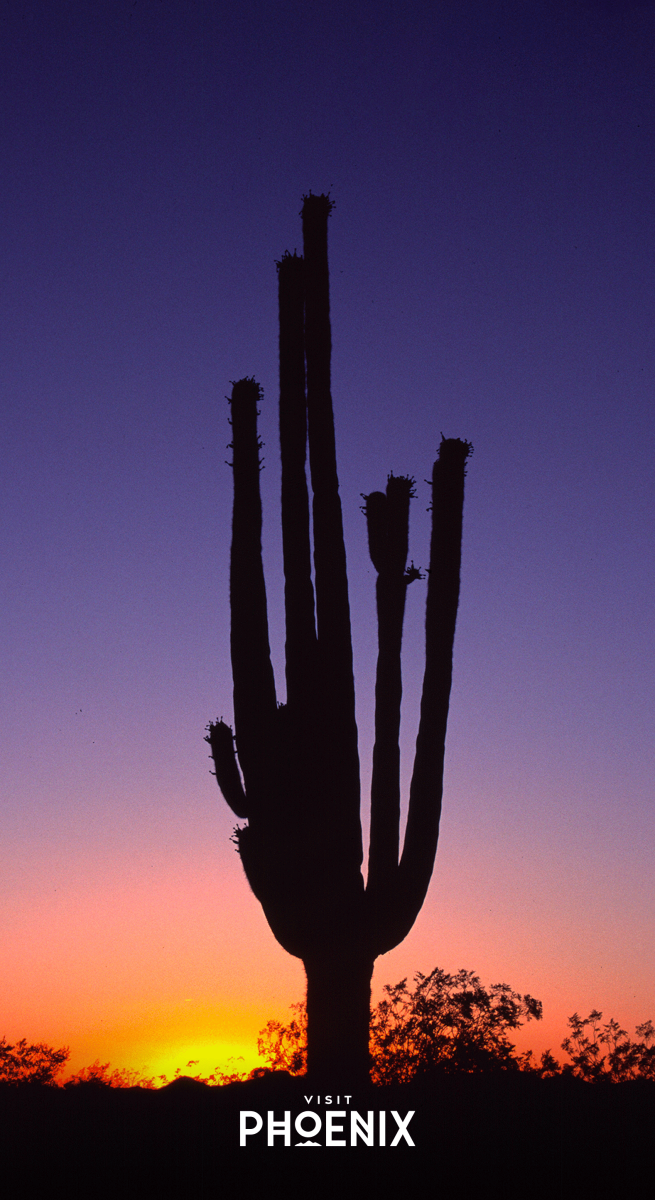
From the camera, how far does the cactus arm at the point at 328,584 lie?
1033cm

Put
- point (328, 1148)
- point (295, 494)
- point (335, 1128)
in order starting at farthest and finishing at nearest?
point (295, 494), point (335, 1128), point (328, 1148)

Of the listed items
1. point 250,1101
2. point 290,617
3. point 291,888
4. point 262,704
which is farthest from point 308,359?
point 250,1101

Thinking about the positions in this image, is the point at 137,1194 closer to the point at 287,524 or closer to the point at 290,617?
the point at 290,617

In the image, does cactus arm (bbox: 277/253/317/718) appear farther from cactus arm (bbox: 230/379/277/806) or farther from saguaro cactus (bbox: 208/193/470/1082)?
cactus arm (bbox: 230/379/277/806)

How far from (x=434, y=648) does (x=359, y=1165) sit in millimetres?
5155

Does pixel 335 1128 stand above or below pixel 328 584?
below

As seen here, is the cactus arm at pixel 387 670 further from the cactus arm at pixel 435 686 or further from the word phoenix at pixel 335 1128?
the word phoenix at pixel 335 1128

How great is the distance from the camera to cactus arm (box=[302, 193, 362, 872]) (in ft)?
33.9

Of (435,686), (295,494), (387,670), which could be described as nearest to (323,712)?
(387,670)

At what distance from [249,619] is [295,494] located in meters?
1.59

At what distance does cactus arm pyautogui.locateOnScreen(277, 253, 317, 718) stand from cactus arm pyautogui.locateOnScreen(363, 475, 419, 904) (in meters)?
0.80

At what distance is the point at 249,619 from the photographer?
1080cm

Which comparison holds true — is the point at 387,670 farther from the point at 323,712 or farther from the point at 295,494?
the point at 295,494

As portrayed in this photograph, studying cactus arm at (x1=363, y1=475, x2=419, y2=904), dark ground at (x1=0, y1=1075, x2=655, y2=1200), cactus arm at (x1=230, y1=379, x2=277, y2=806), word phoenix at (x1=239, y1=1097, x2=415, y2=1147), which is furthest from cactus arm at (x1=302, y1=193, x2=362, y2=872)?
dark ground at (x1=0, y1=1075, x2=655, y2=1200)
